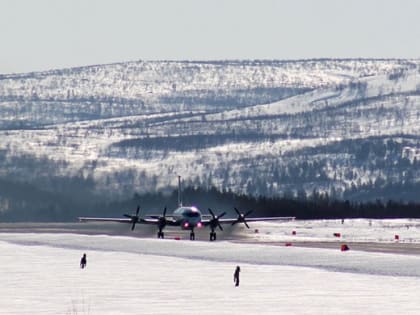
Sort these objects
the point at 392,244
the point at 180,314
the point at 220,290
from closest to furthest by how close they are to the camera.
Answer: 1. the point at 180,314
2. the point at 220,290
3. the point at 392,244

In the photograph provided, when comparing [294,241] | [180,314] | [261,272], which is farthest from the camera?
[294,241]

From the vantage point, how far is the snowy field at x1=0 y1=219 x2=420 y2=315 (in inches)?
2350

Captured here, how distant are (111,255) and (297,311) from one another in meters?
41.8

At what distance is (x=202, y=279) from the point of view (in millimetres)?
74188

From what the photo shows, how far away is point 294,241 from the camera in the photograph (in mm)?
119750

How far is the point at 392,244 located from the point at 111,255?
24031mm

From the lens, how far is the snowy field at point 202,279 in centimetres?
5969

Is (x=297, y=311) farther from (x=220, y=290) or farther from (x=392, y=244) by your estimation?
(x=392, y=244)

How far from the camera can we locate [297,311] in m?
57.6

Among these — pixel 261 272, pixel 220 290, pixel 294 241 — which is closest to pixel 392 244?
pixel 294 241

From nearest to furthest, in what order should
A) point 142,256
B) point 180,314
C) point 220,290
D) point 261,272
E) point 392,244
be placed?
1. point 180,314
2. point 220,290
3. point 261,272
4. point 142,256
5. point 392,244

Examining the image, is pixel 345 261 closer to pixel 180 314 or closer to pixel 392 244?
pixel 392 244

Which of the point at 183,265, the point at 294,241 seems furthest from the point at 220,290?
the point at 294,241

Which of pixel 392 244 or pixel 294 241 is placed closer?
pixel 392 244
